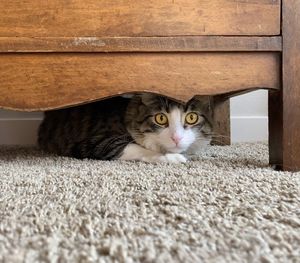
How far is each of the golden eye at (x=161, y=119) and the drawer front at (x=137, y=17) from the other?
356mm

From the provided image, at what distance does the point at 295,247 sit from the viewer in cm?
51

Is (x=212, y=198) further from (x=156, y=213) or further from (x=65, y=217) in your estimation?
(x=65, y=217)

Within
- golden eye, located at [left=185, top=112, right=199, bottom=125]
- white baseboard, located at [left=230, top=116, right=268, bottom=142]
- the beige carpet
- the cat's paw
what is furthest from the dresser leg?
the beige carpet

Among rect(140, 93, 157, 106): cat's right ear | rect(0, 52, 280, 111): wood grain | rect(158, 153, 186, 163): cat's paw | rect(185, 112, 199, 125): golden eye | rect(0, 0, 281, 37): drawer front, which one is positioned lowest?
rect(158, 153, 186, 163): cat's paw

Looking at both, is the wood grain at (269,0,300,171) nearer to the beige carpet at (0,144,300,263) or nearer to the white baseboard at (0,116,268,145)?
the beige carpet at (0,144,300,263)

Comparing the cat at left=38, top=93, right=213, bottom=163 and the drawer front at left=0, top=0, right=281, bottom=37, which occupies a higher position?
the drawer front at left=0, top=0, right=281, bottom=37

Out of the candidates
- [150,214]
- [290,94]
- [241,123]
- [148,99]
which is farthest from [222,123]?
[150,214]

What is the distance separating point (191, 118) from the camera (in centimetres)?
→ 129

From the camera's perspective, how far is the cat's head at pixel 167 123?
125 centimetres

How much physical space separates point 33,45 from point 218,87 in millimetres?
379

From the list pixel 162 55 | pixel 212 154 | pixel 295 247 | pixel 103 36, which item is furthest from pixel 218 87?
pixel 295 247

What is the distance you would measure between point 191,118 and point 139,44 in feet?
1.33

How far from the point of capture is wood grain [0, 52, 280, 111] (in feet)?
3.01

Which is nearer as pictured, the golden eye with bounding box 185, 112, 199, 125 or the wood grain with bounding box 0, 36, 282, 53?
the wood grain with bounding box 0, 36, 282, 53
